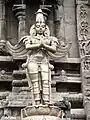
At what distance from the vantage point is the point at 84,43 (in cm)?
1082

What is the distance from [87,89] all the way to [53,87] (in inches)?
37.6

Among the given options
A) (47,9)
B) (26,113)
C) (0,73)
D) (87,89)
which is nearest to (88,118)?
(87,89)

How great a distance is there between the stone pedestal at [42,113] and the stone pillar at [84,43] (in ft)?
4.58

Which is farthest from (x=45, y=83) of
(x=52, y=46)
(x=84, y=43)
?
(x=84, y=43)

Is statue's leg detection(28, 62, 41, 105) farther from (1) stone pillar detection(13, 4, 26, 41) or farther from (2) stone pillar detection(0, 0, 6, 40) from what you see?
(2) stone pillar detection(0, 0, 6, 40)

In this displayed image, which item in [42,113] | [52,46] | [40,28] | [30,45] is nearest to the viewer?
[42,113]

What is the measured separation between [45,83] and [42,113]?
89 centimetres

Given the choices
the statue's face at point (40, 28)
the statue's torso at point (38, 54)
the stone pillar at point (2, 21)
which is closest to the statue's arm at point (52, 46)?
the statue's torso at point (38, 54)

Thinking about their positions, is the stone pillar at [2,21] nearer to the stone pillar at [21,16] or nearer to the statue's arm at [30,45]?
the stone pillar at [21,16]

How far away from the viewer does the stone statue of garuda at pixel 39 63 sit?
9.04 meters

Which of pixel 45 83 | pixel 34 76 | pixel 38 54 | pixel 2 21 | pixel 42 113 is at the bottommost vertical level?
pixel 42 113

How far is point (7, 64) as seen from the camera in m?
10.7

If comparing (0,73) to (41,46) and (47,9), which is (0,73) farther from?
(47,9)

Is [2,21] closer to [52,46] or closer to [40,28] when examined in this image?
[40,28]
